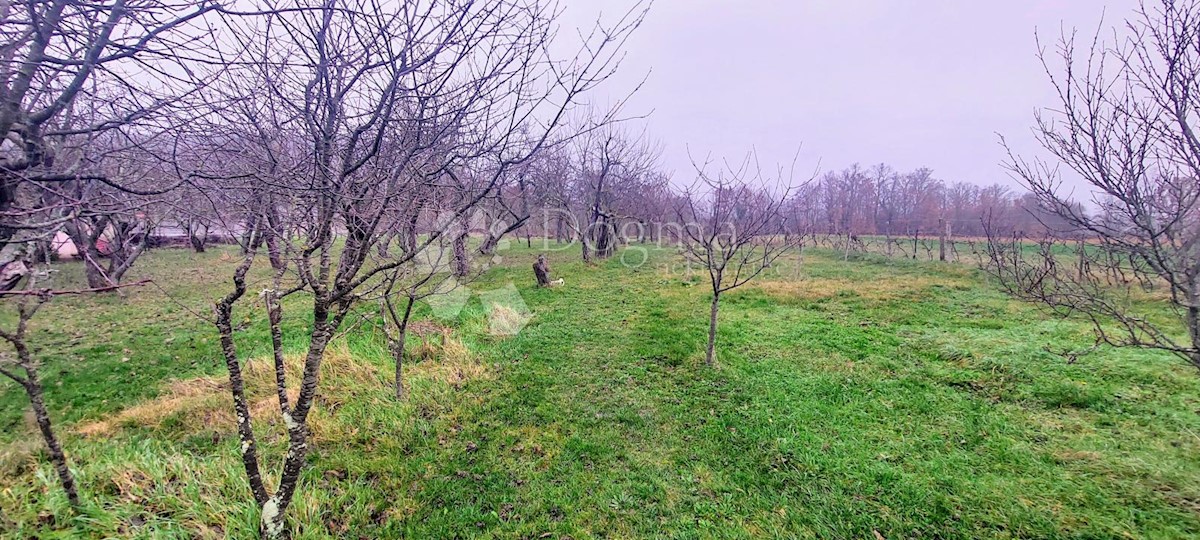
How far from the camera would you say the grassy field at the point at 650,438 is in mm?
2533

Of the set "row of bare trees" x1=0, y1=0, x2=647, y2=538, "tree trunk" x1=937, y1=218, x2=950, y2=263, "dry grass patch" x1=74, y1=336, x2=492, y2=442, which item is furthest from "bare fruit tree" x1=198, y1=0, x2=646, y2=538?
"tree trunk" x1=937, y1=218, x2=950, y2=263

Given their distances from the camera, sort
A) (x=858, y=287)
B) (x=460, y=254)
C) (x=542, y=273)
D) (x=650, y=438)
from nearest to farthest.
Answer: (x=650, y=438) < (x=460, y=254) < (x=858, y=287) < (x=542, y=273)

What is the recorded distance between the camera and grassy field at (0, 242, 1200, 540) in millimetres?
2533

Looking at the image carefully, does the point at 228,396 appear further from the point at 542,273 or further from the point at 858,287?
the point at 858,287

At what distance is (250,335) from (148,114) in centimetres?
560

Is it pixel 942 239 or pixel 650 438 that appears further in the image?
pixel 942 239

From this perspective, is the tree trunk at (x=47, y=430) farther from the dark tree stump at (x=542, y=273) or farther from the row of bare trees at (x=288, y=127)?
the dark tree stump at (x=542, y=273)

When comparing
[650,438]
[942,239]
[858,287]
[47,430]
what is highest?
[942,239]

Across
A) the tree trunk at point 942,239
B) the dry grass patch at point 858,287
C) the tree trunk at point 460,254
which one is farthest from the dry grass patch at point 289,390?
the tree trunk at point 942,239

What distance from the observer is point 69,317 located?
7.55m

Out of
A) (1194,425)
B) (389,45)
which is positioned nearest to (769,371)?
(1194,425)

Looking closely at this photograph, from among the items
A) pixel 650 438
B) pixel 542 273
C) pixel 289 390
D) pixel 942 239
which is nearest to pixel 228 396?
pixel 289 390

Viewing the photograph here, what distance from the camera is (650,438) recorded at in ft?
11.5

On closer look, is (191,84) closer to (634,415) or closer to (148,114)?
(148,114)
